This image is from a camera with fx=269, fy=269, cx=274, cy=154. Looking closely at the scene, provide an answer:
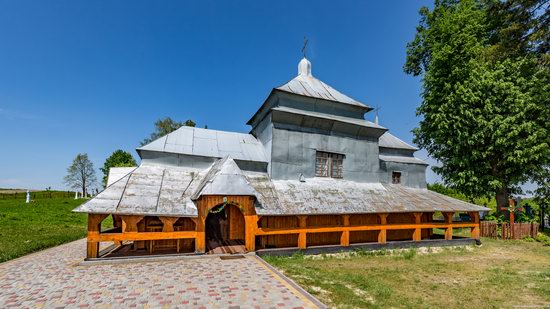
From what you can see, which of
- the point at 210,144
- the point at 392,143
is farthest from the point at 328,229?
the point at 392,143

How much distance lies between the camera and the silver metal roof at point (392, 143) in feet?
62.4

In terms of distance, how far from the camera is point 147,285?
7.39 metres

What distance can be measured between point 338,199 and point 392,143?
8438 mm

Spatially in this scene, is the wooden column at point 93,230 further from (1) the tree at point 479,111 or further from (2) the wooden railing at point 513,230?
(2) the wooden railing at point 513,230

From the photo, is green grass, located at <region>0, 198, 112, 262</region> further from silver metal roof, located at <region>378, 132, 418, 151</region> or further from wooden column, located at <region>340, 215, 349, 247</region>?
silver metal roof, located at <region>378, 132, 418, 151</region>

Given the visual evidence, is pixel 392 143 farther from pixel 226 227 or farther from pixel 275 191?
pixel 226 227

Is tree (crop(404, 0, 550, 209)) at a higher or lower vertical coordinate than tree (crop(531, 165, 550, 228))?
higher

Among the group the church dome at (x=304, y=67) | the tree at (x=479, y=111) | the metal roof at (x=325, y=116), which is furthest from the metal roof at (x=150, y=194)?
the tree at (x=479, y=111)

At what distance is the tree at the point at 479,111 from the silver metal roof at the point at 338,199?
4.97m

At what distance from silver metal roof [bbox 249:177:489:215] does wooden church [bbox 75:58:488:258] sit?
2.5 inches

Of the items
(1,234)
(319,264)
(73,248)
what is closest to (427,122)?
(319,264)


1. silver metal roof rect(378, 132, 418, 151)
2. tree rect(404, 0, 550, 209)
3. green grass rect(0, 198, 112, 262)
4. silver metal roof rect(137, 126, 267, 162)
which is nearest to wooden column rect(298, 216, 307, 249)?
silver metal roof rect(137, 126, 267, 162)

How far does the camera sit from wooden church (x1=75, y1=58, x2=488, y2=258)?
1077 cm

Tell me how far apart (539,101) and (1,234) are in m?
33.3
